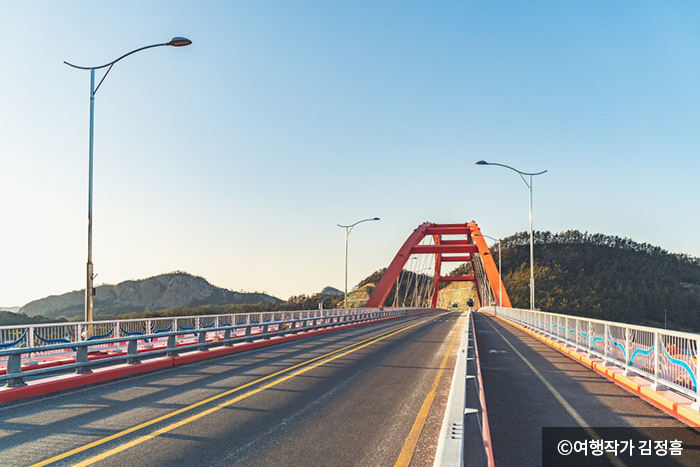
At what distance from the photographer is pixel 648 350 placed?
463 inches

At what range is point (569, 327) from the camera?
68.7 ft

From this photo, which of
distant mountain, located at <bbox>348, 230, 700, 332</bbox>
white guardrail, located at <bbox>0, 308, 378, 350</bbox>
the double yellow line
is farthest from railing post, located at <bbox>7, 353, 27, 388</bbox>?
distant mountain, located at <bbox>348, 230, 700, 332</bbox>

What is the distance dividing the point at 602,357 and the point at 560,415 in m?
7.28

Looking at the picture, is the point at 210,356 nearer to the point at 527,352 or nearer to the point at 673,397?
the point at 527,352

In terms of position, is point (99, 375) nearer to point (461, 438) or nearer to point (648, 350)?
point (461, 438)

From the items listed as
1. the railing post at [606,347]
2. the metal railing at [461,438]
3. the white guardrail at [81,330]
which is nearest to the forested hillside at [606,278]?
the white guardrail at [81,330]

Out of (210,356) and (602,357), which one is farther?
(210,356)

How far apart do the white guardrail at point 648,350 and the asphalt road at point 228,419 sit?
420cm

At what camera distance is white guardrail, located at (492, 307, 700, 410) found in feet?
31.7

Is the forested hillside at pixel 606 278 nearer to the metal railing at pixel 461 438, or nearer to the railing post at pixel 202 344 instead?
the railing post at pixel 202 344

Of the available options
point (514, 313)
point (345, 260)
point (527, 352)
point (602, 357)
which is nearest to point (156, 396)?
point (602, 357)

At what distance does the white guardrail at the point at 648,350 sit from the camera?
965cm

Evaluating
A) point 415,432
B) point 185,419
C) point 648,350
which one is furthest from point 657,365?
point 185,419

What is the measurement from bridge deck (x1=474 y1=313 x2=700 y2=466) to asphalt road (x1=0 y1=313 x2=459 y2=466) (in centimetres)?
111
